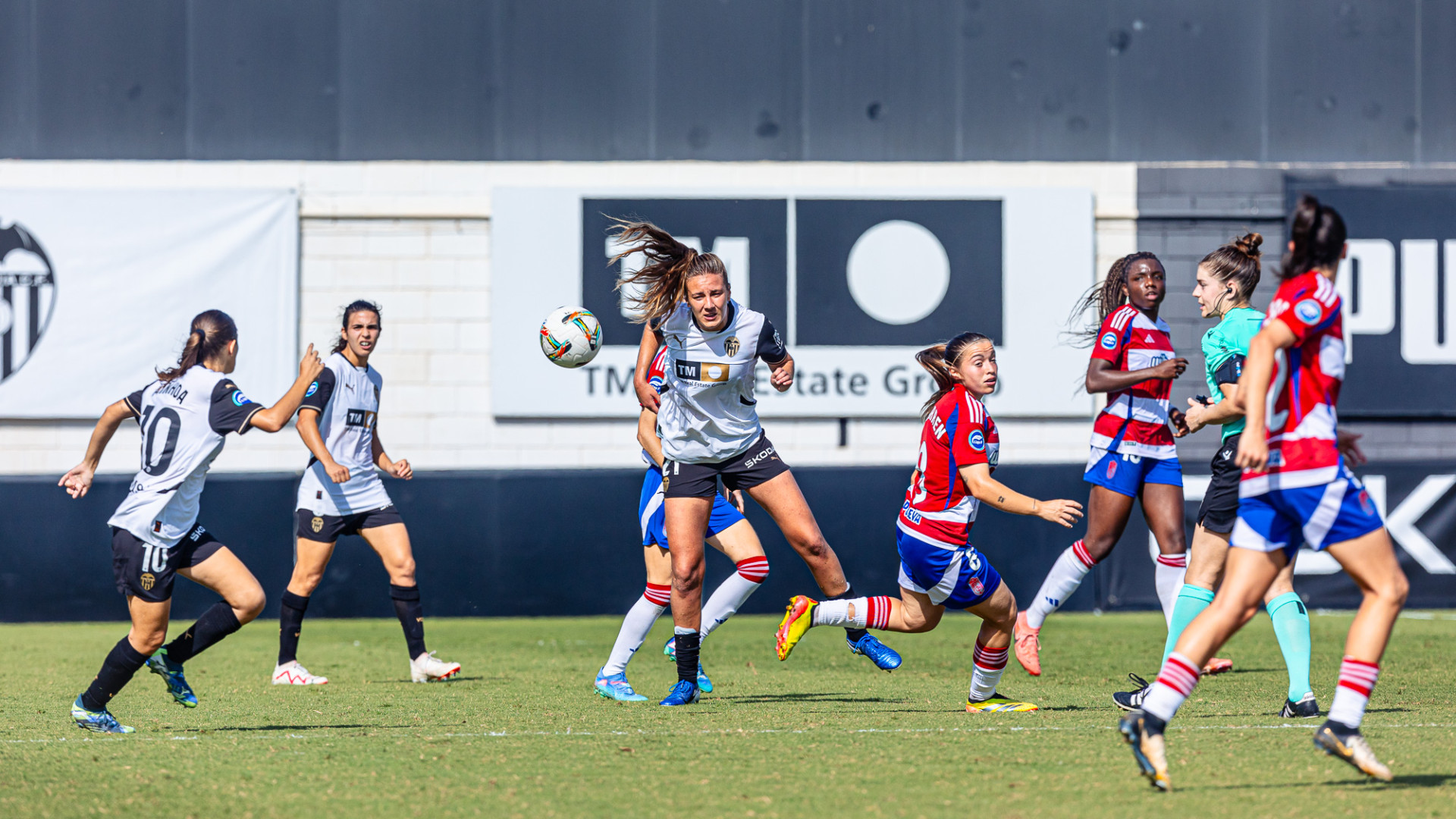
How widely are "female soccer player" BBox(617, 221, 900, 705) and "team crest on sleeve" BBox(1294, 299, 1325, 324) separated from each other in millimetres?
2439

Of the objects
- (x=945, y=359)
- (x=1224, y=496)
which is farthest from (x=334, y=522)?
(x=1224, y=496)

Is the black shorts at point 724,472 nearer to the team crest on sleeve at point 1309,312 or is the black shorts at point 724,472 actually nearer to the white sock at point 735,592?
the white sock at point 735,592

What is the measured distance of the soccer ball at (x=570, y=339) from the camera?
728 centimetres

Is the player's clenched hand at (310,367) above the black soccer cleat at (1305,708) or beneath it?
above

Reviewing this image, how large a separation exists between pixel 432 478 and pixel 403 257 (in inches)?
80.0

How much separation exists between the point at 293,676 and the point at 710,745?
338 cm

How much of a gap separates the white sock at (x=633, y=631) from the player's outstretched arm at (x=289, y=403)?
6.08ft

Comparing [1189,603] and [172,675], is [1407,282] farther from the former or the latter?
[172,675]

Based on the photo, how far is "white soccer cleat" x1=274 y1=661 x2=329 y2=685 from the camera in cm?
759

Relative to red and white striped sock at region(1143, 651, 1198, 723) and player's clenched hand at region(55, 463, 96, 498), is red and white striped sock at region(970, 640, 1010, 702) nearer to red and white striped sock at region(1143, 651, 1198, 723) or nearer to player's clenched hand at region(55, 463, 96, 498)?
red and white striped sock at region(1143, 651, 1198, 723)

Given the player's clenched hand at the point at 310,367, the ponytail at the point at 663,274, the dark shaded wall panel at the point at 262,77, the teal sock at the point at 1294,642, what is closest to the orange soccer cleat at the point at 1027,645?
the teal sock at the point at 1294,642

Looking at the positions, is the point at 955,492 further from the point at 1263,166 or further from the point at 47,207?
the point at 47,207

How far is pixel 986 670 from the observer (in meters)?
6.01

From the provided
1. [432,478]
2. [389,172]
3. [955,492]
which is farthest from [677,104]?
[955,492]
